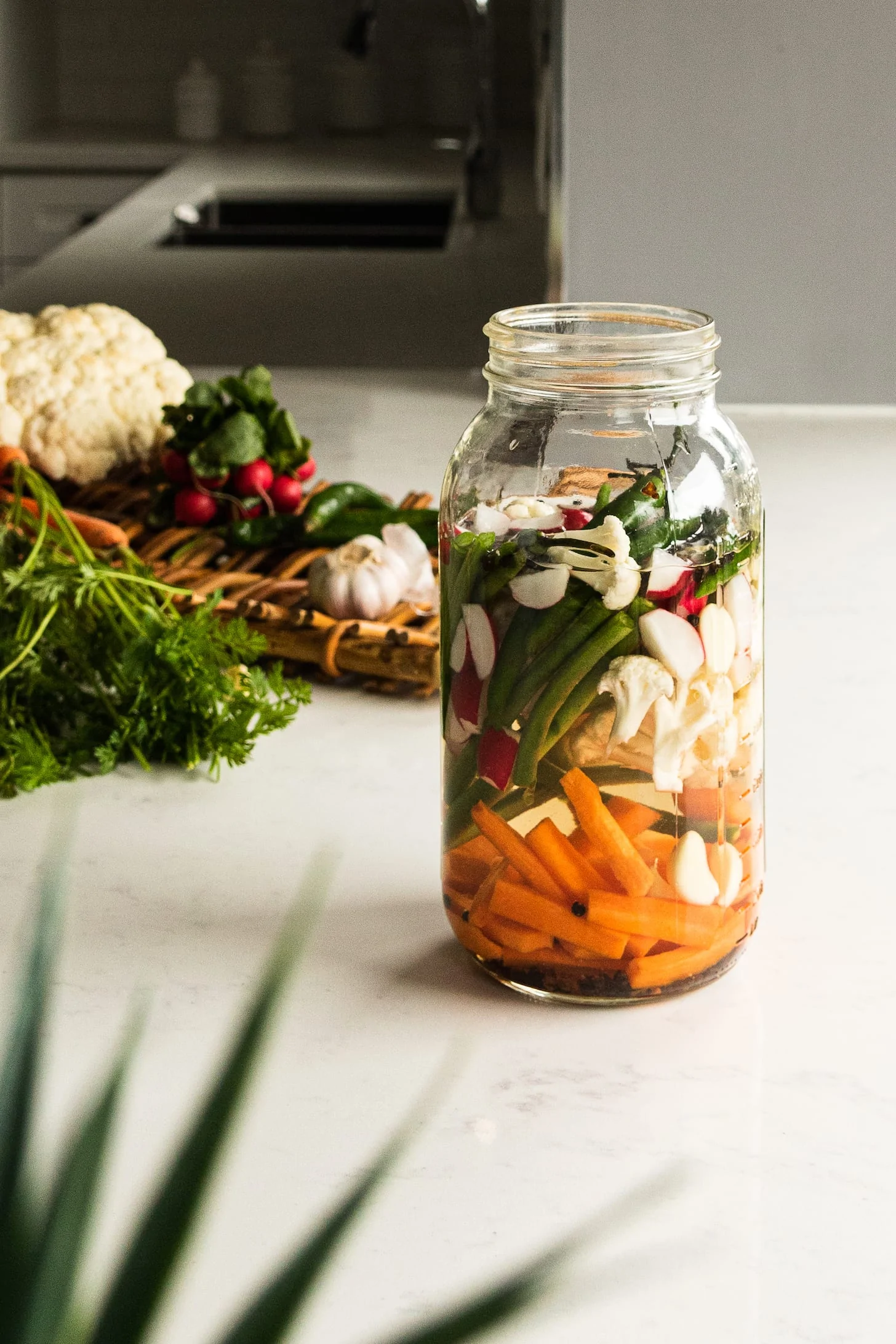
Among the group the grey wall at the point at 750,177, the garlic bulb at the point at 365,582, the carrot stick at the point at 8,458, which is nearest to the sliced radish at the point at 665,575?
the garlic bulb at the point at 365,582

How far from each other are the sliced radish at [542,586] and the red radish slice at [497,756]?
0.06 m

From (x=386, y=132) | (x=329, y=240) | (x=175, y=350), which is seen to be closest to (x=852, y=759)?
(x=175, y=350)

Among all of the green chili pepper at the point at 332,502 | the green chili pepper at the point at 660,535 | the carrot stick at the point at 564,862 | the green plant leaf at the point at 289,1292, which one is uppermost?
the green plant leaf at the point at 289,1292

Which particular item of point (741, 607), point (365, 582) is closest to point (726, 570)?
point (741, 607)

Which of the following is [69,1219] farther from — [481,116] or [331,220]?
[331,220]

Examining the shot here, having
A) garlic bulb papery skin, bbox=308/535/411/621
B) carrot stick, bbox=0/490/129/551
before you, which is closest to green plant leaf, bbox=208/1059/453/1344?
garlic bulb papery skin, bbox=308/535/411/621

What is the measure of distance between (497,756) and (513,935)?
8 cm

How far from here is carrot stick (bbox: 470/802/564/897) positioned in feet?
2.14

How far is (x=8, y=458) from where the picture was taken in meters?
1.39

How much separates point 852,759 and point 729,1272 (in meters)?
0.49

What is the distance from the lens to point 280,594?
3.83 ft

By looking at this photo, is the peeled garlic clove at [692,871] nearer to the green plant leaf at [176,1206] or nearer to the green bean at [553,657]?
the green bean at [553,657]

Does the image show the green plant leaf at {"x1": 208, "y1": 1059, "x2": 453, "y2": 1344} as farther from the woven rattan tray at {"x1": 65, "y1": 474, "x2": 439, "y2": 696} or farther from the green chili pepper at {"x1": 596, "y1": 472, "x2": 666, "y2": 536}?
the woven rattan tray at {"x1": 65, "y1": 474, "x2": 439, "y2": 696}

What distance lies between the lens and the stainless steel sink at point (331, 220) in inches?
A: 127
